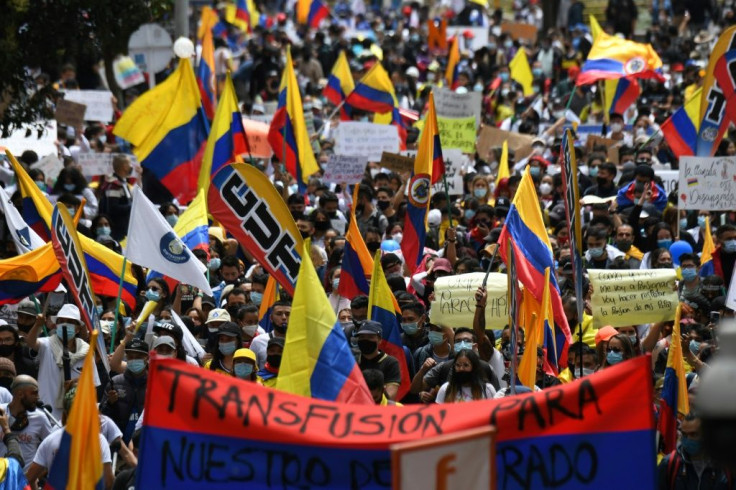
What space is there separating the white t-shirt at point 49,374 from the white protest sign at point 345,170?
628cm

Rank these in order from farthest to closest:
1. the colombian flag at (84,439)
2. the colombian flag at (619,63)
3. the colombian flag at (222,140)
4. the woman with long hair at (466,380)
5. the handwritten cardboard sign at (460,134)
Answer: the colombian flag at (619,63) < the handwritten cardboard sign at (460,134) < the colombian flag at (222,140) < the woman with long hair at (466,380) < the colombian flag at (84,439)

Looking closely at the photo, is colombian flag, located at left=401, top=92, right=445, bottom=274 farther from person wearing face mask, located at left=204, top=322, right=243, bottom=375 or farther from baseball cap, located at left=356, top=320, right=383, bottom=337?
baseball cap, located at left=356, top=320, right=383, bottom=337

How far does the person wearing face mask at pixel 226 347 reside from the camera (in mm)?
9867

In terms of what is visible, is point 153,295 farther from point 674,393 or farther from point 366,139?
point 366,139

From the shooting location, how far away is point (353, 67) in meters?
25.8

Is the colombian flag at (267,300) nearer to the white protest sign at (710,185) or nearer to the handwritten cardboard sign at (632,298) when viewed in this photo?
the handwritten cardboard sign at (632,298)

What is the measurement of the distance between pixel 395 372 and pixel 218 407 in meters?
3.35

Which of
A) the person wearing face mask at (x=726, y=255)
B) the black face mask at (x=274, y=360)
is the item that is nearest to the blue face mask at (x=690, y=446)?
the black face mask at (x=274, y=360)

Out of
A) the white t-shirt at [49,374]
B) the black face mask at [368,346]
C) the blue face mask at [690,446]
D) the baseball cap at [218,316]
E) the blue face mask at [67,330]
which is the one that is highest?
the blue face mask at [690,446]

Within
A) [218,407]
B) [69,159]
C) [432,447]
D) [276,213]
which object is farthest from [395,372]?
[69,159]

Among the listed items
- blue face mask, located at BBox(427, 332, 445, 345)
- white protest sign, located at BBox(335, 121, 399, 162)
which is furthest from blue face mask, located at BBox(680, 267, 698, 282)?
white protest sign, located at BBox(335, 121, 399, 162)

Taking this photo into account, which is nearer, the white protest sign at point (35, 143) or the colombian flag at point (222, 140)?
the colombian flag at point (222, 140)

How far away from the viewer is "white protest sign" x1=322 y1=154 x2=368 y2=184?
53.4 feet

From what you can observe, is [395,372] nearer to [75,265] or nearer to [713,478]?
[75,265]
